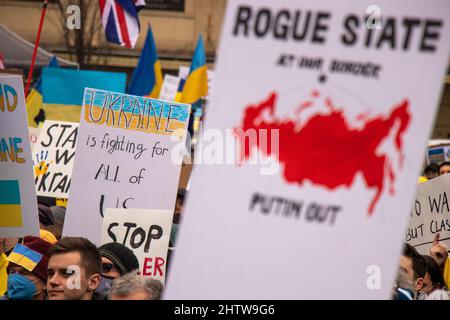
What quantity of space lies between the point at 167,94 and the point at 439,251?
9.43 meters

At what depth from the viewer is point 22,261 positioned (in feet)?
14.0

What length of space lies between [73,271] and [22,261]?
0.50 m

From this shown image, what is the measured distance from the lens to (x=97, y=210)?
5.35m

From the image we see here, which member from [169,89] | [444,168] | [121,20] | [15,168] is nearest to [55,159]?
[15,168]

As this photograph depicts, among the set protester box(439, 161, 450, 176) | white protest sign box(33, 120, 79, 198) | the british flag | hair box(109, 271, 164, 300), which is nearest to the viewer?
hair box(109, 271, 164, 300)

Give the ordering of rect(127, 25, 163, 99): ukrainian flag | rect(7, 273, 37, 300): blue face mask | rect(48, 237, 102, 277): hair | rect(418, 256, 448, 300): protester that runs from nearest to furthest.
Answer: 1. rect(48, 237, 102, 277): hair
2. rect(7, 273, 37, 300): blue face mask
3. rect(418, 256, 448, 300): protester
4. rect(127, 25, 163, 99): ukrainian flag

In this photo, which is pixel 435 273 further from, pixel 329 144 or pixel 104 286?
pixel 329 144

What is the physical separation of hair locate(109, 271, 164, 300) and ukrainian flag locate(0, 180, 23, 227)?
37.7 inches

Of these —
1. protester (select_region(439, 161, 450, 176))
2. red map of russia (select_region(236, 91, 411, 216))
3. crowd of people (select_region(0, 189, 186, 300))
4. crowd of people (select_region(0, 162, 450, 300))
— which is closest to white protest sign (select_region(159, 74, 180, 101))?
protester (select_region(439, 161, 450, 176))

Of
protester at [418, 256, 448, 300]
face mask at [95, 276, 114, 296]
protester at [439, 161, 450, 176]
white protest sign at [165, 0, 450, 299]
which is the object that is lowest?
face mask at [95, 276, 114, 296]

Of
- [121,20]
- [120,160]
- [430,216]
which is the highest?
[121,20]

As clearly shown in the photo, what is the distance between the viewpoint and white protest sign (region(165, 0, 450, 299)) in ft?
7.58

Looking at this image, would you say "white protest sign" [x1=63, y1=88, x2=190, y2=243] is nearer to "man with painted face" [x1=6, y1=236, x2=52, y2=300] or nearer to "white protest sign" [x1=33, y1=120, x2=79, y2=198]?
"man with painted face" [x1=6, y1=236, x2=52, y2=300]

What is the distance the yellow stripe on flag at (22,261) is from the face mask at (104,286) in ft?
1.07
